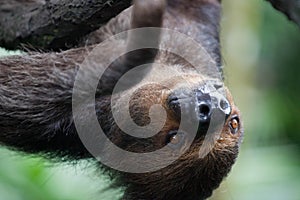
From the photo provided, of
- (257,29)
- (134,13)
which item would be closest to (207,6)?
(257,29)

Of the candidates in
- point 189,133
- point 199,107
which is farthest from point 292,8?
point 189,133

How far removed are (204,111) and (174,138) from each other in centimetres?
28

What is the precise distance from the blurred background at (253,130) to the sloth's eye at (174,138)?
68cm

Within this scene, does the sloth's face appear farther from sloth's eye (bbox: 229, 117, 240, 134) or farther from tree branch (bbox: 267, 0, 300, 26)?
tree branch (bbox: 267, 0, 300, 26)

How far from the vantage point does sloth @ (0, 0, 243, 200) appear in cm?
359

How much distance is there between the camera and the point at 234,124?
372 cm

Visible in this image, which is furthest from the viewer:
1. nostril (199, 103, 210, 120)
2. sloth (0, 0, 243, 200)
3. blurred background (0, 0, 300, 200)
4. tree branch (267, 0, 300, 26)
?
blurred background (0, 0, 300, 200)

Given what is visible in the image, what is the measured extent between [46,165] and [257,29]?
2.59 m

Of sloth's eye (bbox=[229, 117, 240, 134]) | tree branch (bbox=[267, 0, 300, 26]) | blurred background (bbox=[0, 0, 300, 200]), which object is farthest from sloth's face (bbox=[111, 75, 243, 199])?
tree branch (bbox=[267, 0, 300, 26])

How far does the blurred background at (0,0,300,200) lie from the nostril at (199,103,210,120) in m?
1.00

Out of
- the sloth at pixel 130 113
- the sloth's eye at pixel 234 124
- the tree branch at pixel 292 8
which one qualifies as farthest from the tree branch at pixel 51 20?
the tree branch at pixel 292 8

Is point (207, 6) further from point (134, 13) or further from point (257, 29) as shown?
point (134, 13)

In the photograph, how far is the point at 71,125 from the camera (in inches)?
162

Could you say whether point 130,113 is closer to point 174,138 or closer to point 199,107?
point 174,138
